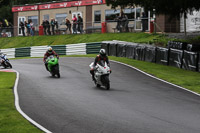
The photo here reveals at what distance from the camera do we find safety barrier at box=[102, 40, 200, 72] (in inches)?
909

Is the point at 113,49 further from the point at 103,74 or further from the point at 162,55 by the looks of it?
the point at 103,74

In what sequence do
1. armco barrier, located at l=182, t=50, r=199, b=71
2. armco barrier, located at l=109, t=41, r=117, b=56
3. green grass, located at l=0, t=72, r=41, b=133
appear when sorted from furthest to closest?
armco barrier, located at l=109, t=41, r=117, b=56
armco barrier, located at l=182, t=50, r=199, b=71
green grass, located at l=0, t=72, r=41, b=133

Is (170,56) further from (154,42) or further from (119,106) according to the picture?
(119,106)

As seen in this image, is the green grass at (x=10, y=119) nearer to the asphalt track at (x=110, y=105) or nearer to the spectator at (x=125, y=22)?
the asphalt track at (x=110, y=105)

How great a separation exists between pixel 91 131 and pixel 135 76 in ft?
38.5

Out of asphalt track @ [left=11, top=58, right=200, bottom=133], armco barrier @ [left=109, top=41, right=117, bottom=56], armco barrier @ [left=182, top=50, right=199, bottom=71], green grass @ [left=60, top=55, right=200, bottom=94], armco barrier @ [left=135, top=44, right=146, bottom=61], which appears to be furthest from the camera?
armco barrier @ [left=109, top=41, right=117, bottom=56]

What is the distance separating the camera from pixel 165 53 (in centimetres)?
2591

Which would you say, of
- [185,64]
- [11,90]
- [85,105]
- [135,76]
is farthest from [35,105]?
[185,64]

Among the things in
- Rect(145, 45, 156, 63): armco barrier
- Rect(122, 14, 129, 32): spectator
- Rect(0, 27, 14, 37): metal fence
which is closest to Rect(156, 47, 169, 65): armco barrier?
Rect(145, 45, 156, 63): armco barrier

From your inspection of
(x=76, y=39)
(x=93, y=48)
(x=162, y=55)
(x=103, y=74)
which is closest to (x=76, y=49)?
(x=93, y=48)

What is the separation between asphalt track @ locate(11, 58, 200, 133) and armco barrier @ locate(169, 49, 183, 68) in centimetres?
469

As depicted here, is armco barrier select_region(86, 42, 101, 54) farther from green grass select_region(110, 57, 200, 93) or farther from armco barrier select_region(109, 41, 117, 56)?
green grass select_region(110, 57, 200, 93)

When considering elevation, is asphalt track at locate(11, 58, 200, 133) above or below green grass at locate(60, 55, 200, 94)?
below

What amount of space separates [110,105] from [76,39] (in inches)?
1191
